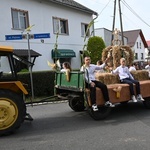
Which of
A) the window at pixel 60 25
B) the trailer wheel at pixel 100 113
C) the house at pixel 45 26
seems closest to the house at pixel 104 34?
the house at pixel 45 26

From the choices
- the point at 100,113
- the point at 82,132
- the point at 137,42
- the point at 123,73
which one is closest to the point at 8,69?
the point at 82,132

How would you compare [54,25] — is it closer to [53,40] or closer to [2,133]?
[53,40]

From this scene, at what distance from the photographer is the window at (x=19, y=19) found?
655 inches

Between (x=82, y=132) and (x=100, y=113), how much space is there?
1349mm

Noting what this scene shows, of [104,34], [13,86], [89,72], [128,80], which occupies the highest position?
[104,34]

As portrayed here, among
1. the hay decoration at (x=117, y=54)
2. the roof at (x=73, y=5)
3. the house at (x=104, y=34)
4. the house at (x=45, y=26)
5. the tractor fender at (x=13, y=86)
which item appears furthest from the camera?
the house at (x=104, y=34)

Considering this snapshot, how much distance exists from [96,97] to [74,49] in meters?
15.2

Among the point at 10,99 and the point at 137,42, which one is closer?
the point at 10,99

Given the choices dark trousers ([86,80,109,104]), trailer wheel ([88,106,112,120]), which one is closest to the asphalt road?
trailer wheel ([88,106,112,120])

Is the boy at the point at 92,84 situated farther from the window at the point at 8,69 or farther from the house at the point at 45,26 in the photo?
the house at the point at 45,26

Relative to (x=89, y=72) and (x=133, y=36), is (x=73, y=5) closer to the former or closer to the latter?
(x=89, y=72)

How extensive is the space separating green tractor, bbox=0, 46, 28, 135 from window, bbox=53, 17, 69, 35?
539 inches

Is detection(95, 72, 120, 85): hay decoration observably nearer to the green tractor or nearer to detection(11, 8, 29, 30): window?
the green tractor

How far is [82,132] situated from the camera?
601cm
